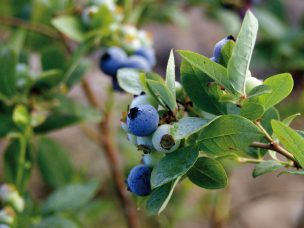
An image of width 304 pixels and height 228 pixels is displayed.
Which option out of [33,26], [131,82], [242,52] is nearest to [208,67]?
[242,52]

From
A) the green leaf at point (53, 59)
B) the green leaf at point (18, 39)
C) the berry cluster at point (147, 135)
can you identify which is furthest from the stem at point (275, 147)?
the green leaf at point (18, 39)

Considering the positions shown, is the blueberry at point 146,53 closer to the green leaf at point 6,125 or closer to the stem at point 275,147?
the green leaf at point 6,125

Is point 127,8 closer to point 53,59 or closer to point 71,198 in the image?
point 53,59

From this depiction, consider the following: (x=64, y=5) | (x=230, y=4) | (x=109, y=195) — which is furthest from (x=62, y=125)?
(x=109, y=195)

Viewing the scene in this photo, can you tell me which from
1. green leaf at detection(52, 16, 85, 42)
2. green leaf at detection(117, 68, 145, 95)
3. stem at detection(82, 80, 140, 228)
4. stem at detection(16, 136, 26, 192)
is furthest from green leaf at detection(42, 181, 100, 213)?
green leaf at detection(117, 68, 145, 95)

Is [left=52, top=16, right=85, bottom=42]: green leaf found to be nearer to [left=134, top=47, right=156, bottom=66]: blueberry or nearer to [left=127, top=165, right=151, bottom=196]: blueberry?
[left=134, top=47, right=156, bottom=66]: blueberry

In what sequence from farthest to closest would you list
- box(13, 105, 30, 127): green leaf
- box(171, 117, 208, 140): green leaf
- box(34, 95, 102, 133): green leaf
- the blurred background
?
the blurred background, box(34, 95, 102, 133): green leaf, box(13, 105, 30, 127): green leaf, box(171, 117, 208, 140): green leaf
